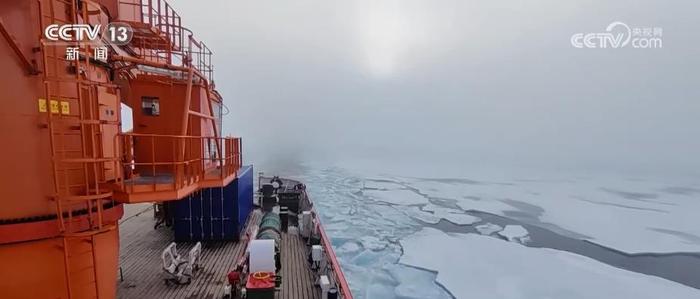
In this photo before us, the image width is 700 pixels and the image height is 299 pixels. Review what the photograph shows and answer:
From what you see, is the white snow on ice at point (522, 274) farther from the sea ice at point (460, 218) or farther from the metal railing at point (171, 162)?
the metal railing at point (171, 162)

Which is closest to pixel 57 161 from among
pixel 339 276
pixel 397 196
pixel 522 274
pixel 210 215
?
pixel 339 276

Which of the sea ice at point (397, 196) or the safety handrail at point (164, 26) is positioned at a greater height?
the safety handrail at point (164, 26)

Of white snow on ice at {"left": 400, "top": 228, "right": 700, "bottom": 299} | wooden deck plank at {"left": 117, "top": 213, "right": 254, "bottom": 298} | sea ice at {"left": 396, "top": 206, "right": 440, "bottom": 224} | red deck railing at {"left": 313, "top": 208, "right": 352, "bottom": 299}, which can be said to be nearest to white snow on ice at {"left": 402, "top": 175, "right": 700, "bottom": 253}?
sea ice at {"left": 396, "top": 206, "right": 440, "bottom": 224}

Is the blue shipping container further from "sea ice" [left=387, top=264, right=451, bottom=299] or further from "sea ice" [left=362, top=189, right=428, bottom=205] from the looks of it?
"sea ice" [left=362, top=189, right=428, bottom=205]

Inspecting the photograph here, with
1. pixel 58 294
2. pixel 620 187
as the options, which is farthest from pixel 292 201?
pixel 620 187

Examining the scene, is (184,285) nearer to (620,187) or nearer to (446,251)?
(446,251)

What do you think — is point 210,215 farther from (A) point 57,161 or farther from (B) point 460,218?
(B) point 460,218

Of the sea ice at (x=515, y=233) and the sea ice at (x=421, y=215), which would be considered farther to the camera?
the sea ice at (x=421, y=215)

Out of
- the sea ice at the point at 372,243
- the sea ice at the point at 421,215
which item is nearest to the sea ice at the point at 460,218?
the sea ice at the point at 421,215
